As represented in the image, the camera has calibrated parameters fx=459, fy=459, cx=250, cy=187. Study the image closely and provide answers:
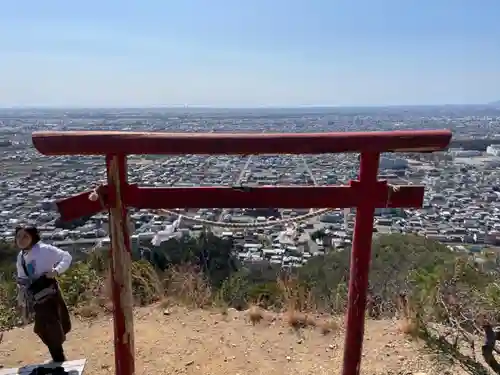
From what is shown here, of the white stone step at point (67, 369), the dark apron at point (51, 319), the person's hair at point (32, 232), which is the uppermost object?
the person's hair at point (32, 232)

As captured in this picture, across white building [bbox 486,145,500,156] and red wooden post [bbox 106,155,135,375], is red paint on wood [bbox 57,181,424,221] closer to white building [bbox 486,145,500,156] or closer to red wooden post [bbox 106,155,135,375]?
red wooden post [bbox 106,155,135,375]

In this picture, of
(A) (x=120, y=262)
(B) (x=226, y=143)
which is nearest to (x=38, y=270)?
(A) (x=120, y=262)

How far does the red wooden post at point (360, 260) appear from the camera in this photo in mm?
2125

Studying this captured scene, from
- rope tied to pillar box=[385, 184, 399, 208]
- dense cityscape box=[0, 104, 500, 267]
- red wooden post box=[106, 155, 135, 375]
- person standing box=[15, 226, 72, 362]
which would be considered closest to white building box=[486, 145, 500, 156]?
dense cityscape box=[0, 104, 500, 267]

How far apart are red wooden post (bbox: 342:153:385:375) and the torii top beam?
137 mm

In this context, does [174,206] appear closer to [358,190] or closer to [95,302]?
[358,190]

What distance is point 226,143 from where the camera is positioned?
1.97 meters

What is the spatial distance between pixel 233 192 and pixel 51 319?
5.91 feet

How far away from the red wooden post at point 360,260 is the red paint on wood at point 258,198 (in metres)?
0.04

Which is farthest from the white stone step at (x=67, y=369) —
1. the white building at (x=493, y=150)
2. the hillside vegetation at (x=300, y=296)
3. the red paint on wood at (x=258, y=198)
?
the white building at (x=493, y=150)

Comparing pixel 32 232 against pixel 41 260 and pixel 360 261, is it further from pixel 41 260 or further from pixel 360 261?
pixel 360 261

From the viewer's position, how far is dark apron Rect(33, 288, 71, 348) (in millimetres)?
3023

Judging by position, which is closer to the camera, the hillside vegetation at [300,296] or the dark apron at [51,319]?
the dark apron at [51,319]

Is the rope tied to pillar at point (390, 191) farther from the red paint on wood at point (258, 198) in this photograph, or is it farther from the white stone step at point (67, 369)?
the white stone step at point (67, 369)
